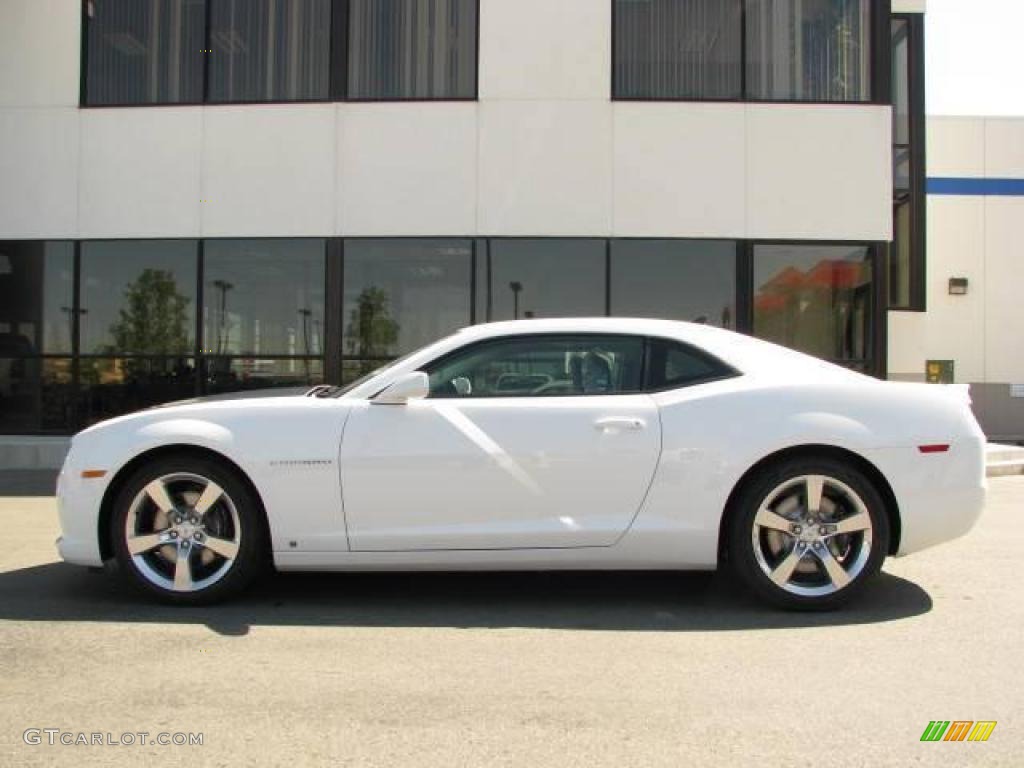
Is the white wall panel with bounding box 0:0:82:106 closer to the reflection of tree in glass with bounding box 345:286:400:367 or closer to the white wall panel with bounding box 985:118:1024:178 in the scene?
the reflection of tree in glass with bounding box 345:286:400:367

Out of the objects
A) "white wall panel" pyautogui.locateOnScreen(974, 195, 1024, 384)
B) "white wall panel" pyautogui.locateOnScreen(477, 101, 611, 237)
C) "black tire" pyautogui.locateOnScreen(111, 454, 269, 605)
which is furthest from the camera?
"white wall panel" pyautogui.locateOnScreen(974, 195, 1024, 384)

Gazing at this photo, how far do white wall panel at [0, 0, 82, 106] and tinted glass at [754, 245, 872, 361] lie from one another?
9657mm

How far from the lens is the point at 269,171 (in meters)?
11.9

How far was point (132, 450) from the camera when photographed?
4.62 metres

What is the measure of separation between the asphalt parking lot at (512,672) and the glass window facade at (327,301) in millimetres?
6654

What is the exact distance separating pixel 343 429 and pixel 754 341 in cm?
233

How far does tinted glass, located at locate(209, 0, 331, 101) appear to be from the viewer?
1207cm

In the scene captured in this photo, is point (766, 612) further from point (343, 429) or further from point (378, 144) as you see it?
point (378, 144)

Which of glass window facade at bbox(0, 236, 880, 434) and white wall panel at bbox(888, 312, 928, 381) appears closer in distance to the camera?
glass window facade at bbox(0, 236, 880, 434)

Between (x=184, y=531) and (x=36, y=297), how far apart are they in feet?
30.4

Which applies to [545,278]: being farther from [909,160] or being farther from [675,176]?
[909,160]

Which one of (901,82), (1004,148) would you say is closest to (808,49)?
(901,82)

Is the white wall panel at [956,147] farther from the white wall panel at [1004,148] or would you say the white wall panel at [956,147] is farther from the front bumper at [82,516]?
the front bumper at [82,516]

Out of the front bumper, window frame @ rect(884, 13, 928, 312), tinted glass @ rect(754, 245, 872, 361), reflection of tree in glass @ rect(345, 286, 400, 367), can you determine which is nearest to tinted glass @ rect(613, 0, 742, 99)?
tinted glass @ rect(754, 245, 872, 361)
